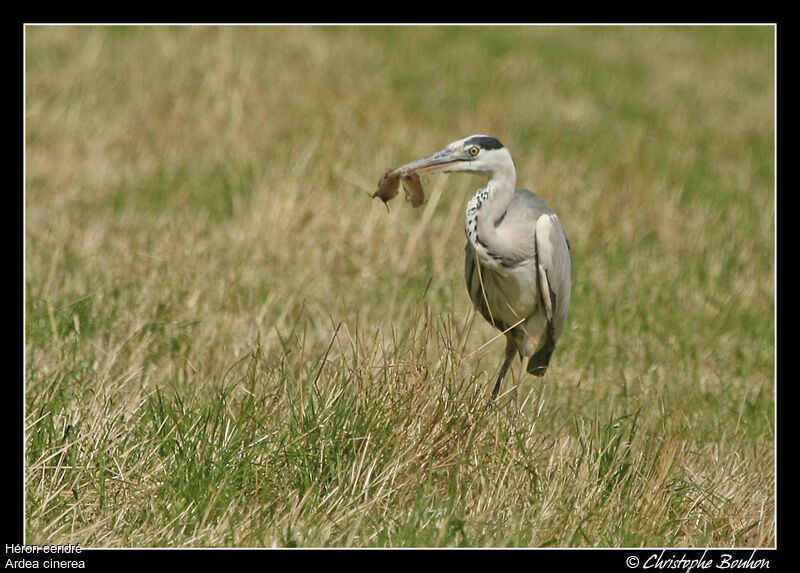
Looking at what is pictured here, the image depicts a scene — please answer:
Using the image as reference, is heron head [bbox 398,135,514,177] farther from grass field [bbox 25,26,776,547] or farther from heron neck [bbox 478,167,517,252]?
grass field [bbox 25,26,776,547]

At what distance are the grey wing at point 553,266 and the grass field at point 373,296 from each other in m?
0.35

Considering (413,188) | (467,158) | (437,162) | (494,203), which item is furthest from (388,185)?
(494,203)

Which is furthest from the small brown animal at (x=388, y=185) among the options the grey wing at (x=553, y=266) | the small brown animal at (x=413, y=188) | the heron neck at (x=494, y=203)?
the grey wing at (x=553, y=266)

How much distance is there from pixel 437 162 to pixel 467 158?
14cm

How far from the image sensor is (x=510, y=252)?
4.68m

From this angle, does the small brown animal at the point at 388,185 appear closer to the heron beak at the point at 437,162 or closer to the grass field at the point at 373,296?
the heron beak at the point at 437,162

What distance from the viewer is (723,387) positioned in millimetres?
5648

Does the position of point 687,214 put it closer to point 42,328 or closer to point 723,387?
point 723,387

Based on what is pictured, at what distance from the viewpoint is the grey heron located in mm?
4359

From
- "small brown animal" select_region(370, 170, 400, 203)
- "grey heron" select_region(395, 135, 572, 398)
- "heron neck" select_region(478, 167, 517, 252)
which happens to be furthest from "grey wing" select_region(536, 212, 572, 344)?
"small brown animal" select_region(370, 170, 400, 203)

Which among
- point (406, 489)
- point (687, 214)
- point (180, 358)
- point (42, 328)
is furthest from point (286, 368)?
point (687, 214)

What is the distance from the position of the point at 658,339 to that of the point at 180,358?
2.71 m

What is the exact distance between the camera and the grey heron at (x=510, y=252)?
14.3 feet

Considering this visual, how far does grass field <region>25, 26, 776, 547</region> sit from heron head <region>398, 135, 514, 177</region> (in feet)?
1.84
